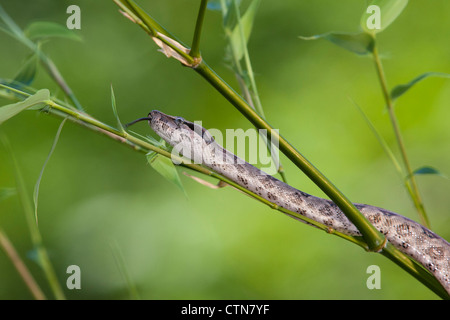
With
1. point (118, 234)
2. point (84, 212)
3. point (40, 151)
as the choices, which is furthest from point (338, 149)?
point (40, 151)

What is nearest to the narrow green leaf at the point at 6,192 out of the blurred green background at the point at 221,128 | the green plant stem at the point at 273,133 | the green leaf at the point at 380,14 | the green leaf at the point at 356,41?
the green plant stem at the point at 273,133

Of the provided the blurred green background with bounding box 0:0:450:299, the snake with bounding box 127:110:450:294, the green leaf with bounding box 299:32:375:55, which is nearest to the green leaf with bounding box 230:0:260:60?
the green leaf with bounding box 299:32:375:55

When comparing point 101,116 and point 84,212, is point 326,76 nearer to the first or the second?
point 101,116

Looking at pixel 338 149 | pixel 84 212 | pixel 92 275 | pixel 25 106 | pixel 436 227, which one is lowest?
pixel 25 106

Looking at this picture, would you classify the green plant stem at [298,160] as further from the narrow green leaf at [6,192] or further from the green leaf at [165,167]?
the narrow green leaf at [6,192]

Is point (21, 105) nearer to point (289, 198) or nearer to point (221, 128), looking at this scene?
point (289, 198)

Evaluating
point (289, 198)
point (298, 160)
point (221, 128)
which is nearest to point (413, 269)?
point (298, 160)

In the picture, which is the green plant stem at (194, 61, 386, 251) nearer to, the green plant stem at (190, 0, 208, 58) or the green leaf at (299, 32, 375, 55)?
the green plant stem at (190, 0, 208, 58)
